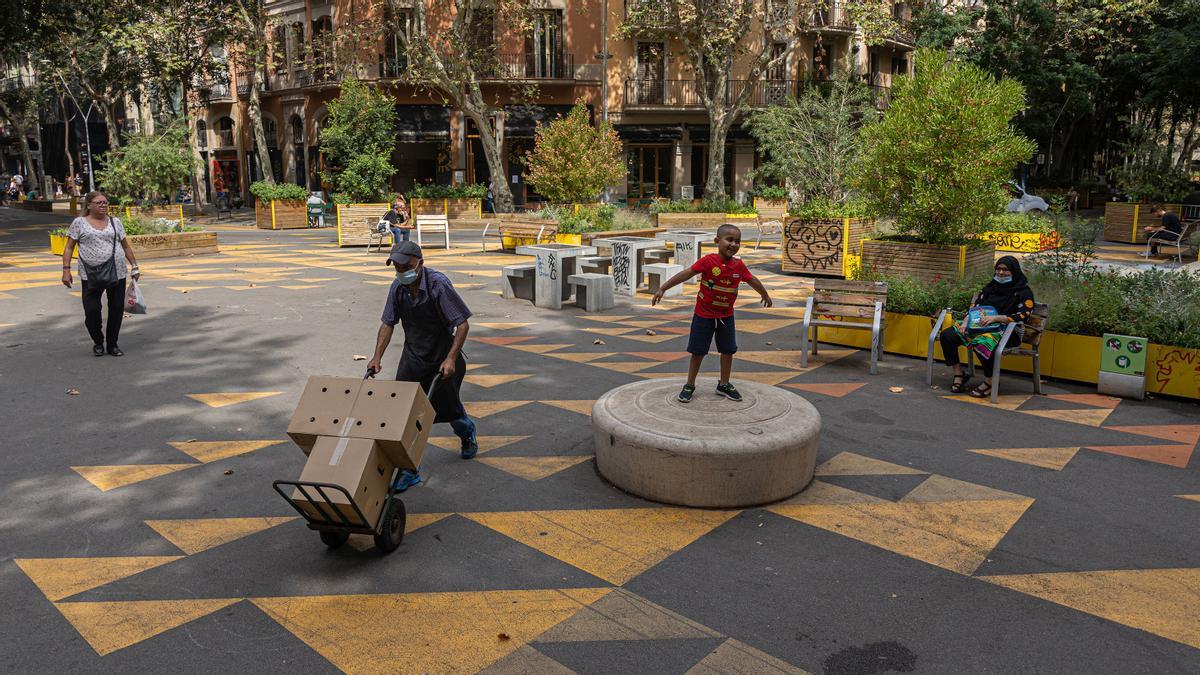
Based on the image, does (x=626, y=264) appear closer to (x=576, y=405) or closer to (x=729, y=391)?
(x=576, y=405)

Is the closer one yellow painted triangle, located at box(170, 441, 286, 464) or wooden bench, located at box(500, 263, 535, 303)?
yellow painted triangle, located at box(170, 441, 286, 464)

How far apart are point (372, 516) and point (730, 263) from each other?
3.28 metres

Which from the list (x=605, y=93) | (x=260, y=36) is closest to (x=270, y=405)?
(x=260, y=36)

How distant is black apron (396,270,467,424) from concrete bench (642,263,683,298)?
27.4 feet

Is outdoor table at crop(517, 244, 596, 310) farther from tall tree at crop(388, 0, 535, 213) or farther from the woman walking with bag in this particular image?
tall tree at crop(388, 0, 535, 213)

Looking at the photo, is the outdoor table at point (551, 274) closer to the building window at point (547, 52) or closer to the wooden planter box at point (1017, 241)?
the wooden planter box at point (1017, 241)

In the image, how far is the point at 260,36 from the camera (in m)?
32.4

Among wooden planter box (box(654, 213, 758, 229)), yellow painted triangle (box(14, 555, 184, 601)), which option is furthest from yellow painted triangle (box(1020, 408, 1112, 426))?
wooden planter box (box(654, 213, 758, 229))

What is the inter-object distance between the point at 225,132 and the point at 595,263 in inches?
1445

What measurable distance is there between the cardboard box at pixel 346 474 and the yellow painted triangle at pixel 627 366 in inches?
186

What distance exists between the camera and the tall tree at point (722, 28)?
87.7 ft

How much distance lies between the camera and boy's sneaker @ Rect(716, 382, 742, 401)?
6461 millimetres

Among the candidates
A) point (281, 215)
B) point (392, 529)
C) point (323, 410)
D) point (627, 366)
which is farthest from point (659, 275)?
point (281, 215)

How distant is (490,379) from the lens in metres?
8.83
